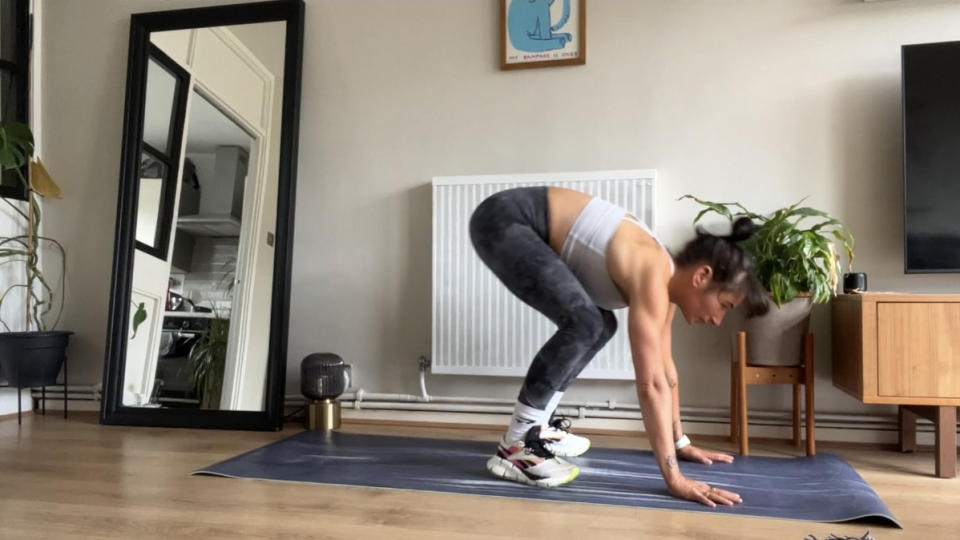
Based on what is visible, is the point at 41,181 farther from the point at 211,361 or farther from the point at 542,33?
the point at 542,33

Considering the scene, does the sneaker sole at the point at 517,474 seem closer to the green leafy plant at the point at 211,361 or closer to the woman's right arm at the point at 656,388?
the woman's right arm at the point at 656,388

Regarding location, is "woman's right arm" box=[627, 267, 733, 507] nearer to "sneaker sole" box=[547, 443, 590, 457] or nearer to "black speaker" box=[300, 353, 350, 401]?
"sneaker sole" box=[547, 443, 590, 457]

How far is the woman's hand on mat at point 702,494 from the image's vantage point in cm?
164

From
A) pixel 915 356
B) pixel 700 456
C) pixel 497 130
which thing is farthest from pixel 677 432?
pixel 497 130

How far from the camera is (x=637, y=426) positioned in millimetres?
2645

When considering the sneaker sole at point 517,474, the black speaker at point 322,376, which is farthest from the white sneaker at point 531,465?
the black speaker at point 322,376

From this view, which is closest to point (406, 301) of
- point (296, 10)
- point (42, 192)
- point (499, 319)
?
point (499, 319)

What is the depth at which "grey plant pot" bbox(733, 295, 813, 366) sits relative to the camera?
2250 millimetres

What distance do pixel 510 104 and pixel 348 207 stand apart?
79 centimetres

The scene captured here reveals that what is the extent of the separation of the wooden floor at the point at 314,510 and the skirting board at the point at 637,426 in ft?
0.69

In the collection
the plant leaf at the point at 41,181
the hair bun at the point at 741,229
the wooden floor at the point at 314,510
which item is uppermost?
the plant leaf at the point at 41,181

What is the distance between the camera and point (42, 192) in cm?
305

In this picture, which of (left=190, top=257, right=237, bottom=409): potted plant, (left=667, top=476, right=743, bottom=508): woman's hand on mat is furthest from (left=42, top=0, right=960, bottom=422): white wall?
(left=667, top=476, right=743, bottom=508): woman's hand on mat

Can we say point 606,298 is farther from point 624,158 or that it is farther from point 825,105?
point 825,105
